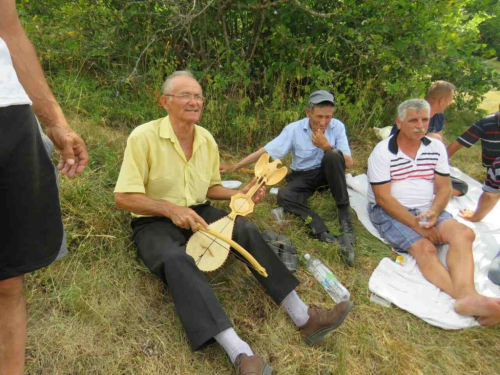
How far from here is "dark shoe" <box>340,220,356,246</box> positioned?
2857 mm

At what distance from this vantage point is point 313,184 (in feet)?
10.9

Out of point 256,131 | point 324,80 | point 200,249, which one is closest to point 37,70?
point 200,249

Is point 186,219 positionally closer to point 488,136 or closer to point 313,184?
point 313,184

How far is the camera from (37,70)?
1218 mm

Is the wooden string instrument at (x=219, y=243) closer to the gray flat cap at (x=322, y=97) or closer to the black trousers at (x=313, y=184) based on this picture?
the black trousers at (x=313, y=184)

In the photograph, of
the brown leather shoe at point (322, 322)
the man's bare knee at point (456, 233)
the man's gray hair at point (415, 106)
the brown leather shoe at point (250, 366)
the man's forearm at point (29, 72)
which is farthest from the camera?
the man's gray hair at point (415, 106)

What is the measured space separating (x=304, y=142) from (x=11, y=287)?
8.72 ft

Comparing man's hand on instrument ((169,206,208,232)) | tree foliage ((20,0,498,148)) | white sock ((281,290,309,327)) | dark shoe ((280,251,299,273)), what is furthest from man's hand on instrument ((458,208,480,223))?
man's hand on instrument ((169,206,208,232))

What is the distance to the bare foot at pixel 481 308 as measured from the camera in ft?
6.81

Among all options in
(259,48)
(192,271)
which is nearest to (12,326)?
(192,271)

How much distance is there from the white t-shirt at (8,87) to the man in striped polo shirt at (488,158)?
11.5 feet

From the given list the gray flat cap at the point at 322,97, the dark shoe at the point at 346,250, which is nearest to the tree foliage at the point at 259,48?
the gray flat cap at the point at 322,97

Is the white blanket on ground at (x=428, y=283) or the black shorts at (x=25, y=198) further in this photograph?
the white blanket on ground at (x=428, y=283)

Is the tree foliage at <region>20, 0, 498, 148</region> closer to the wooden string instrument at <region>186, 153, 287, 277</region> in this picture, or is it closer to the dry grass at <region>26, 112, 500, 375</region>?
the wooden string instrument at <region>186, 153, 287, 277</region>
